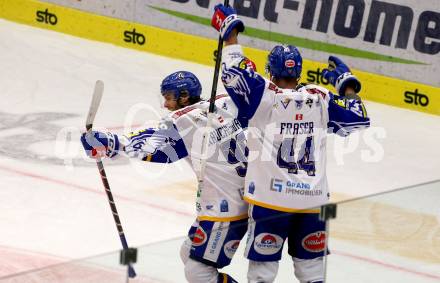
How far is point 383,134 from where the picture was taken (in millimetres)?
9281

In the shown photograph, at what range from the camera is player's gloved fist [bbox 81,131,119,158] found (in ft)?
16.2

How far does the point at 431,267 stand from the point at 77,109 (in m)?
5.64

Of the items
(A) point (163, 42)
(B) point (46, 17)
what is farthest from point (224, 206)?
(B) point (46, 17)

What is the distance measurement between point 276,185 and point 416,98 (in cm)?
526

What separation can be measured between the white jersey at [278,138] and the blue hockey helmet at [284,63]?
0.34 ft

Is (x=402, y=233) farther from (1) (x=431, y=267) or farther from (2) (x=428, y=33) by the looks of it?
(2) (x=428, y=33)

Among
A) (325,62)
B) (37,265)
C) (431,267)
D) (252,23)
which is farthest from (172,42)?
(431,267)

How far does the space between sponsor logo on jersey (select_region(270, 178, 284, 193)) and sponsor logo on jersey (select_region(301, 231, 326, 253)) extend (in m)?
0.24

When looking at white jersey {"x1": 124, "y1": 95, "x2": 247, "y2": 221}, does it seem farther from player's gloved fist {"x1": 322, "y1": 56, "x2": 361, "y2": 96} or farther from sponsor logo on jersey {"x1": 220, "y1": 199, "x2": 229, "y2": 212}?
player's gloved fist {"x1": 322, "y1": 56, "x2": 361, "y2": 96}

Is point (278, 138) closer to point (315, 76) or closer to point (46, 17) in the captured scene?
point (315, 76)

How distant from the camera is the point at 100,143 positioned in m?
4.93

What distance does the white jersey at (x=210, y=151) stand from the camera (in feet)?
16.3

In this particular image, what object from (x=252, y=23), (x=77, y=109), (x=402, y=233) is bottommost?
(x=77, y=109)

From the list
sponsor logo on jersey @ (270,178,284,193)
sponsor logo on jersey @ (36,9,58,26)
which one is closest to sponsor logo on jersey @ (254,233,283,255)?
sponsor logo on jersey @ (270,178,284,193)
